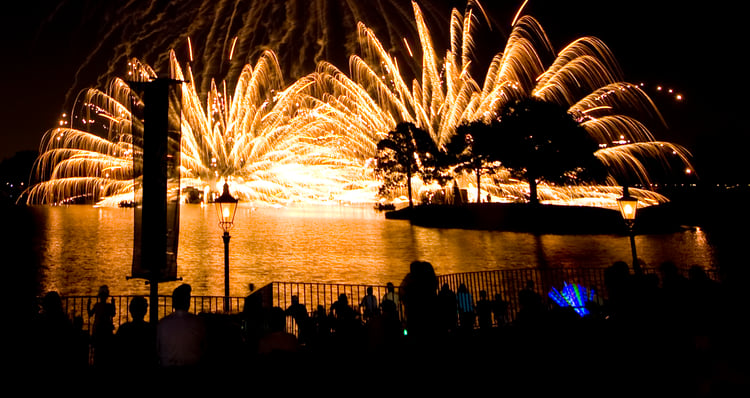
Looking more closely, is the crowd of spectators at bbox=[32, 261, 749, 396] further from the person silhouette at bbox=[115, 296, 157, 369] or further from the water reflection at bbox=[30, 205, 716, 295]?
the water reflection at bbox=[30, 205, 716, 295]

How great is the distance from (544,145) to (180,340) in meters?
46.1

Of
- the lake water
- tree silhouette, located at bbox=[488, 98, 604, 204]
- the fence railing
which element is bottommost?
the fence railing

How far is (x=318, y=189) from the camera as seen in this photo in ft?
266

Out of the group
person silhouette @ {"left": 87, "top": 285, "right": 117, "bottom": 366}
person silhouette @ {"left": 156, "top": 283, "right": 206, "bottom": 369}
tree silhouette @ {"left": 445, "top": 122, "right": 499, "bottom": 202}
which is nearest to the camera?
person silhouette @ {"left": 156, "top": 283, "right": 206, "bottom": 369}

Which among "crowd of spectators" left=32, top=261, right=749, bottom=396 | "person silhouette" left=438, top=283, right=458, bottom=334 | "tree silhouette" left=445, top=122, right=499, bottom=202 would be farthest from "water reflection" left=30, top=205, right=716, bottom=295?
"tree silhouette" left=445, top=122, right=499, bottom=202

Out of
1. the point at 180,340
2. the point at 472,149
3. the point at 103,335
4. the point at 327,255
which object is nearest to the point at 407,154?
the point at 472,149

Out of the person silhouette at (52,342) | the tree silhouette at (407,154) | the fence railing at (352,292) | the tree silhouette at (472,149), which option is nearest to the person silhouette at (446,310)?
the person silhouette at (52,342)

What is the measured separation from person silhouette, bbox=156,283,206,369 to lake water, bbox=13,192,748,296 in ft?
34.4

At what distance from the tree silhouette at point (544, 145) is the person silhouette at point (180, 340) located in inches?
1659

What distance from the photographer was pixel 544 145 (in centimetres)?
4697

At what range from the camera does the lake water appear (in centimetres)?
1861

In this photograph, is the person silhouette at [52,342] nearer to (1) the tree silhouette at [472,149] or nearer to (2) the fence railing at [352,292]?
(2) the fence railing at [352,292]

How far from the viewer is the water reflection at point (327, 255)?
61.3 ft

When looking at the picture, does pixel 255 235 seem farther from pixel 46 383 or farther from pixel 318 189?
pixel 318 189
